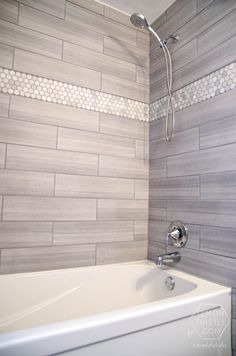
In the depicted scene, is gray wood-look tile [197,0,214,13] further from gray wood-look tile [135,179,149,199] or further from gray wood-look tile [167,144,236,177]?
gray wood-look tile [135,179,149,199]

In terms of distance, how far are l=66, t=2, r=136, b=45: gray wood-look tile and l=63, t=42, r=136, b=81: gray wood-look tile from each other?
7.4 inches

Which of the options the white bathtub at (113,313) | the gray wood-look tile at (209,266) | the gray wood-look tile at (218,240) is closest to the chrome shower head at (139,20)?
the gray wood-look tile at (218,240)

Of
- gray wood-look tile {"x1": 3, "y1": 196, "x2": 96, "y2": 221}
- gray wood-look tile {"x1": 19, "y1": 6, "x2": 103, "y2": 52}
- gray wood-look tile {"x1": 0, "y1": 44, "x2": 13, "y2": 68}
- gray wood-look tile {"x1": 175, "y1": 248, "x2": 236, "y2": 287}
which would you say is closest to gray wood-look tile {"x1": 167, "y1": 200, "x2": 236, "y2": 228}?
gray wood-look tile {"x1": 175, "y1": 248, "x2": 236, "y2": 287}

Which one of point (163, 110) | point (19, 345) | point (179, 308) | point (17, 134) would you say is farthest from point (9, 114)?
point (179, 308)

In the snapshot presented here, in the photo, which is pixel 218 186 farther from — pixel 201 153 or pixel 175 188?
pixel 175 188

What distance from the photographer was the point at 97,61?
189 cm

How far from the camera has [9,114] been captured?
156 centimetres

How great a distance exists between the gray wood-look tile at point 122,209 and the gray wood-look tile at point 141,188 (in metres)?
0.04

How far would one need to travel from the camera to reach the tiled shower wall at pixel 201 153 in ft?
4.61

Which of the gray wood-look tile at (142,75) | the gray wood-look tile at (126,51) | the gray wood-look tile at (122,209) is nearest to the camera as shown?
the gray wood-look tile at (122,209)

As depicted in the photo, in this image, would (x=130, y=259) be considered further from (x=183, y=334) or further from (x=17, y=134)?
(x=17, y=134)

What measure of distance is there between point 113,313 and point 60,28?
1819 millimetres

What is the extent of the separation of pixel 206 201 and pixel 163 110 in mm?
828

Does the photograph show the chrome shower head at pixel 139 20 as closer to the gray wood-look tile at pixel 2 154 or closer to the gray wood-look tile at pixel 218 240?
the gray wood-look tile at pixel 2 154
